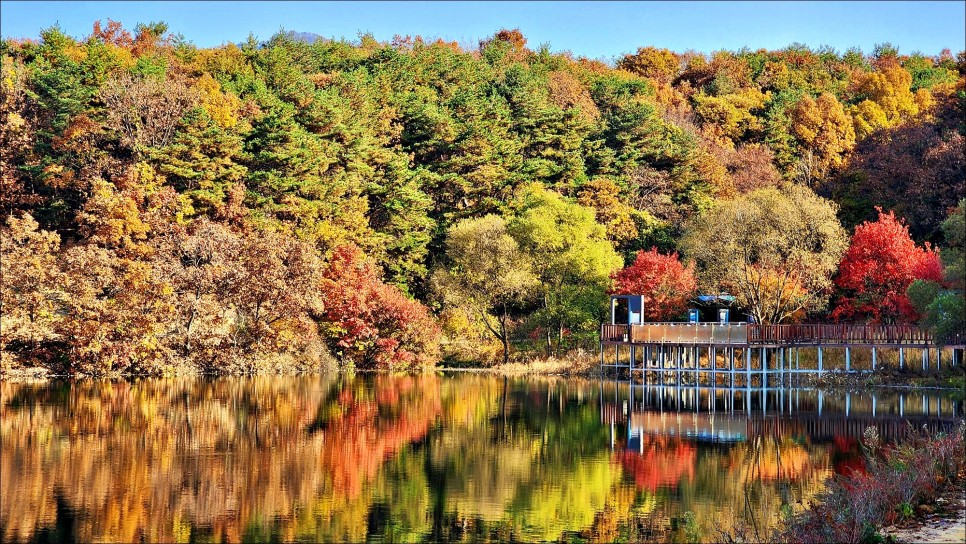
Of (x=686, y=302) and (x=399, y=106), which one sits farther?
(x=399, y=106)

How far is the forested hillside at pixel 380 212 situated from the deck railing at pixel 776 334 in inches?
111

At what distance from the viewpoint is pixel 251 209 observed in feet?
180

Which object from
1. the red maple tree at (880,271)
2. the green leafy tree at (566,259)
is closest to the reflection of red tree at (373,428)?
the green leafy tree at (566,259)

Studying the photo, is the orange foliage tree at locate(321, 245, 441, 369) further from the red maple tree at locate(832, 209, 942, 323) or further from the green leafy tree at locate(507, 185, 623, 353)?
the red maple tree at locate(832, 209, 942, 323)

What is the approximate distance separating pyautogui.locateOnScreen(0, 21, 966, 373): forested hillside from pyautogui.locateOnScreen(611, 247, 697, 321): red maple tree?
0.32 feet

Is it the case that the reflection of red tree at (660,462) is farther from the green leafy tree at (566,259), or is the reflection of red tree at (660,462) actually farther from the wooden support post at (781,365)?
the green leafy tree at (566,259)

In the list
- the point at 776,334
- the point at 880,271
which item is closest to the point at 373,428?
the point at 776,334

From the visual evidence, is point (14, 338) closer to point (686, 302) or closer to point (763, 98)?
point (686, 302)

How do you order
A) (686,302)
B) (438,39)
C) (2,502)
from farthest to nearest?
1. (438,39)
2. (686,302)
3. (2,502)

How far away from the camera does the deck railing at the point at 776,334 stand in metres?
41.3

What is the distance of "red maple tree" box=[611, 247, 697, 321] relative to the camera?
50.5 m

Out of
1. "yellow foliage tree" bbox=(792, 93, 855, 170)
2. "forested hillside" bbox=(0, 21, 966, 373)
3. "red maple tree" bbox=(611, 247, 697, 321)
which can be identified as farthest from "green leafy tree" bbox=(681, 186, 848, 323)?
"yellow foliage tree" bbox=(792, 93, 855, 170)

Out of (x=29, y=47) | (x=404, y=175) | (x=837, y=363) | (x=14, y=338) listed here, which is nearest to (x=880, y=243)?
(x=837, y=363)

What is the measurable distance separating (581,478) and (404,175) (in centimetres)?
3940
